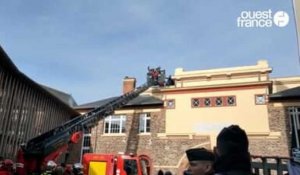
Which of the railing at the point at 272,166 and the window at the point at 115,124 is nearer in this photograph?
the railing at the point at 272,166

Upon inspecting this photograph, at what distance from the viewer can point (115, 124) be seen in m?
21.1

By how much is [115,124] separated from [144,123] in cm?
206

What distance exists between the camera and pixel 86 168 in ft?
36.7

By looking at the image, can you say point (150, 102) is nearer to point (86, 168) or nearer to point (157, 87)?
point (157, 87)

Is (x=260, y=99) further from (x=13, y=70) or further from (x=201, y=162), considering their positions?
(x=201, y=162)

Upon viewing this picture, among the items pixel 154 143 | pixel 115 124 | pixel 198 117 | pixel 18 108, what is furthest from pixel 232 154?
pixel 115 124

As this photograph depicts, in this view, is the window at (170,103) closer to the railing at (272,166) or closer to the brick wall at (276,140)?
the brick wall at (276,140)

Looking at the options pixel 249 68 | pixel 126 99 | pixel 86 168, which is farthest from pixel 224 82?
pixel 86 168

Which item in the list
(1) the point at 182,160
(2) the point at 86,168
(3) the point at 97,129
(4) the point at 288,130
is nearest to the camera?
(2) the point at 86,168

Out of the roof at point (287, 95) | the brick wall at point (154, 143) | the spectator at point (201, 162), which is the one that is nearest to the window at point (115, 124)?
the brick wall at point (154, 143)

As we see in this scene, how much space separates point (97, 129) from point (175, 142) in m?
5.57

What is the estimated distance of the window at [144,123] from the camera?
66.6 feet

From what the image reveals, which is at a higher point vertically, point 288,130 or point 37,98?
point 37,98

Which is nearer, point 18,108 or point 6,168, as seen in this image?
point 6,168
